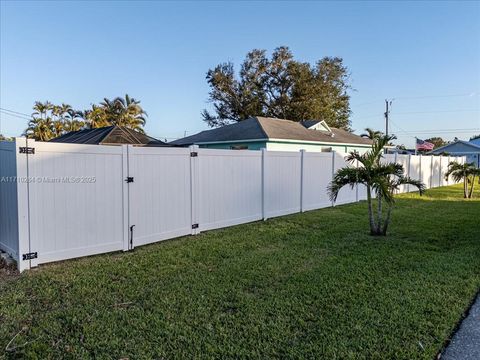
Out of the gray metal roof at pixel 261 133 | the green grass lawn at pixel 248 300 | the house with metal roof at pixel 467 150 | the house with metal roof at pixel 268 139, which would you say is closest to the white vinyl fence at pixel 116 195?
the green grass lawn at pixel 248 300

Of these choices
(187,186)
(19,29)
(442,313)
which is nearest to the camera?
(442,313)

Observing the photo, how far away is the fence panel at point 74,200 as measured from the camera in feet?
15.3

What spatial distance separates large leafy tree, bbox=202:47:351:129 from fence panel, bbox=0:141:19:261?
28439 mm

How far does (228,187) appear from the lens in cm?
737

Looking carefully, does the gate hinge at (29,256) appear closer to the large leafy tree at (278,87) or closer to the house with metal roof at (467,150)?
the large leafy tree at (278,87)

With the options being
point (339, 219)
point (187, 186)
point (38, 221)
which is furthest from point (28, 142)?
point (339, 219)

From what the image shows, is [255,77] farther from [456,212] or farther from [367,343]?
[367,343]

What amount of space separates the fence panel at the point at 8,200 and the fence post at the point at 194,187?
289cm

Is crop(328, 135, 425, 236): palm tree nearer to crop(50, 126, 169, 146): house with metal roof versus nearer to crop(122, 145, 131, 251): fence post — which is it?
crop(122, 145, 131, 251): fence post

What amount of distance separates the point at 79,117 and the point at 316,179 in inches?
1300

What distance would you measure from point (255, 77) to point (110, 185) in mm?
28871

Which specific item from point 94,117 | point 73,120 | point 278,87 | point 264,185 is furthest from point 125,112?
point 264,185

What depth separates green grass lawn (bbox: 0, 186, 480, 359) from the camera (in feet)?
9.00

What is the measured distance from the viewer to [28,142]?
4.54 metres
